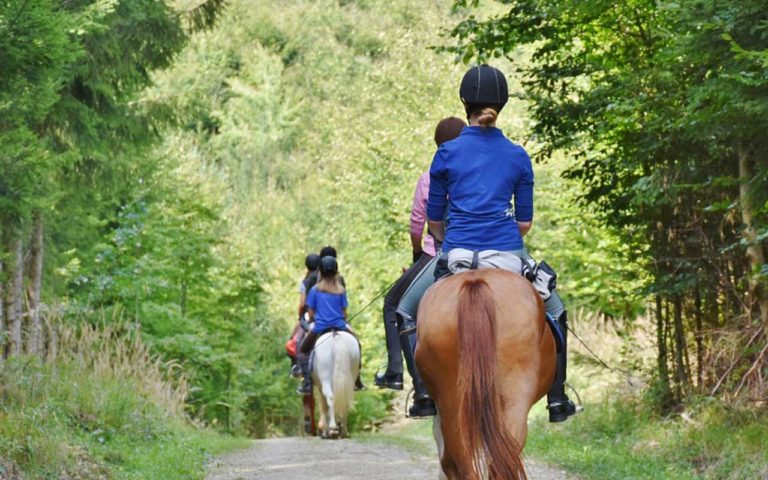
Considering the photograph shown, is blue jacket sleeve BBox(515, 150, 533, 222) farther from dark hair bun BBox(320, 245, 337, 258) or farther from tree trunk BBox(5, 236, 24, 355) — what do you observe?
dark hair bun BBox(320, 245, 337, 258)

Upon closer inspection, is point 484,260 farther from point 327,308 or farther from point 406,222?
point 406,222

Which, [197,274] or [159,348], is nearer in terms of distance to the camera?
[159,348]

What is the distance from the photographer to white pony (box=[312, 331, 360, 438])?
1734 centimetres

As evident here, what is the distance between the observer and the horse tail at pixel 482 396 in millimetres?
5660

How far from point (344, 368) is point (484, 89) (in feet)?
35.4

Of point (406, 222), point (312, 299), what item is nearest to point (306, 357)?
point (312, 299)

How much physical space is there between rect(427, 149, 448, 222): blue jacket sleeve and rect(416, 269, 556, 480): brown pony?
2.75ft


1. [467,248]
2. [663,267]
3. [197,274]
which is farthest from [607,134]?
[197,274]

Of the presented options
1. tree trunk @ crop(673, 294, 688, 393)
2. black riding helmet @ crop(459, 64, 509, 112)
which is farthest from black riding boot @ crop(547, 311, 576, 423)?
tree trunk @ crop(673, 294, 688, 393)

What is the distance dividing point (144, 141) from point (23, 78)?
8.43 meters

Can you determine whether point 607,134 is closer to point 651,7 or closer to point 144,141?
point 651,7

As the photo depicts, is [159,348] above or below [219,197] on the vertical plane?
below

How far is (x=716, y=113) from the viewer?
8.67m

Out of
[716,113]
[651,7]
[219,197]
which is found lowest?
[716,113]
